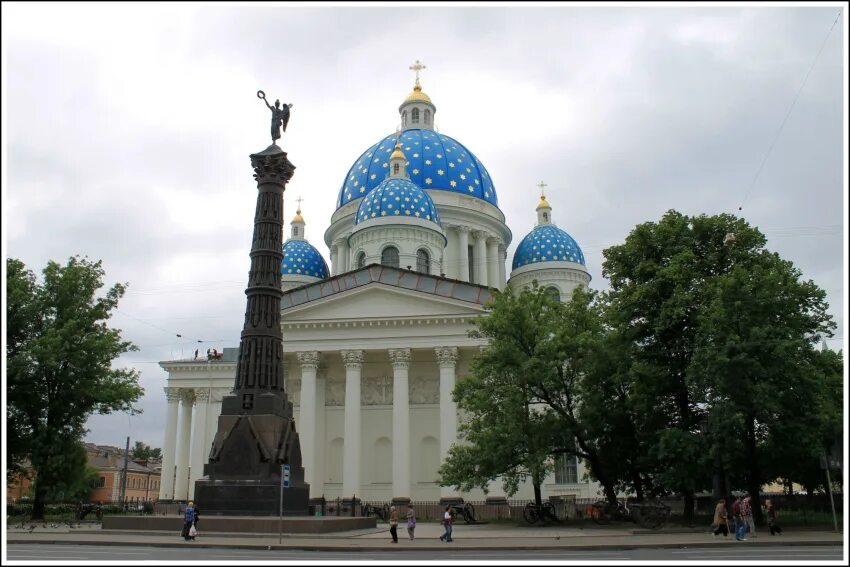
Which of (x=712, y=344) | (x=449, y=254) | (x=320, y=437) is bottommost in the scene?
(x=320, y=437)

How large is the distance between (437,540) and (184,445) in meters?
35.4

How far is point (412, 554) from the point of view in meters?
18.5

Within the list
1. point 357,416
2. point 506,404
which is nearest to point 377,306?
point 357,416

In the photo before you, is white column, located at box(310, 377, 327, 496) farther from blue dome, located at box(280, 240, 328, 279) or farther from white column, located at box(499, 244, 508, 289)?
white column, located at box(499, 244, 508, 289)

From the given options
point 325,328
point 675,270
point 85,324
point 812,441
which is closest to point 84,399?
point 85,324

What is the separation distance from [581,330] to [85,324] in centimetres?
2326

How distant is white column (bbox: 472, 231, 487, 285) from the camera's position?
5994 centimetres

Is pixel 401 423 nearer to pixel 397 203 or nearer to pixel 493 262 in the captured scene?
pixel 397 203

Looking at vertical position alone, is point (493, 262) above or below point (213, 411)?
above

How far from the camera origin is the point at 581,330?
33.1 meters

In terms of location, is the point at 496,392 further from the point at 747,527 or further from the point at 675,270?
the point at 747,527

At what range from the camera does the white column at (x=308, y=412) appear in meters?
44.6

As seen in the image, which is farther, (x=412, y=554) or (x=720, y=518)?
(x=720, y=518)

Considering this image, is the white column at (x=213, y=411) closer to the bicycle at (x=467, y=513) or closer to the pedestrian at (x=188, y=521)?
the bicycle at (x=467, y=513)
